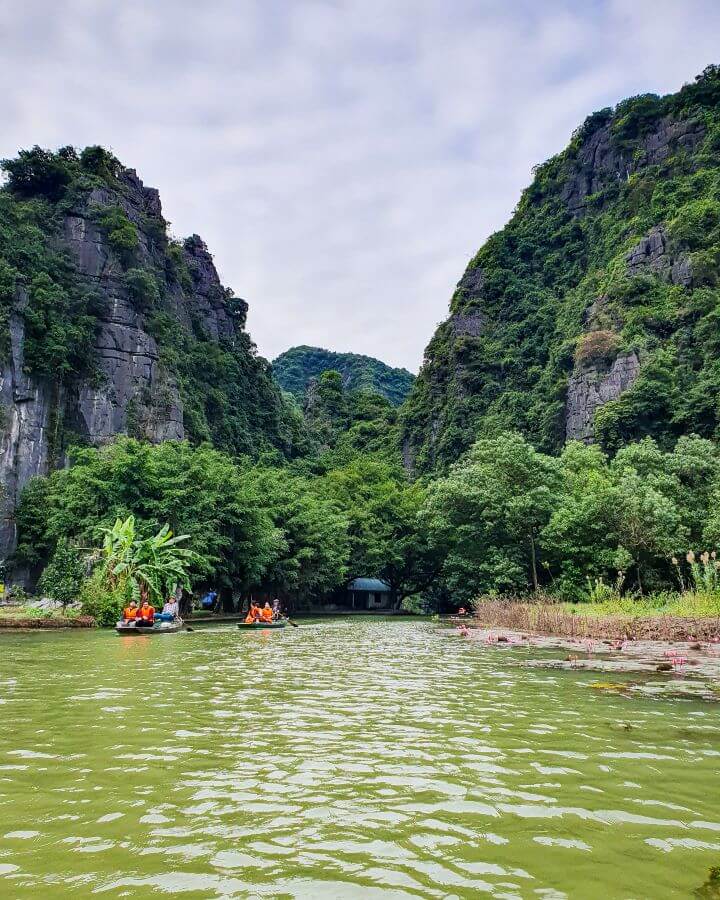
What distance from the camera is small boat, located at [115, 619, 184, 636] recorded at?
20.6 meters

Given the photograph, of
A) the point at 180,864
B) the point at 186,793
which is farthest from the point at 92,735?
the point at 180,864

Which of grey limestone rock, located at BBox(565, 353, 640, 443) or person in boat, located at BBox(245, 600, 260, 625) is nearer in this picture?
person in boat, located at BBox(245, 600, 260, 625)

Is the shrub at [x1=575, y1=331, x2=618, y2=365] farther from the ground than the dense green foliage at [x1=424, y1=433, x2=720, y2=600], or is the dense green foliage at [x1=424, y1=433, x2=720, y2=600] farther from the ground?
the shrub at [x1=575, y1=331, x2=618, y2=365]

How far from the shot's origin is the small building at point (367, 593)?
57.5 m

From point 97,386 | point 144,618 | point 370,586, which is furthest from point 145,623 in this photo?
point 370,586

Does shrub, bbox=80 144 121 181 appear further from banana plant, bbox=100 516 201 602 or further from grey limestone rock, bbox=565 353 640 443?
grey limestone rock, bbox=565 353 640 443

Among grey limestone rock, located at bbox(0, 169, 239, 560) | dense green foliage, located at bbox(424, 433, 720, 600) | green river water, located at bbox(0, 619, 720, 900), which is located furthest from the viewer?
grey limestone rock, located at bbox(0, 169, 239, 560)

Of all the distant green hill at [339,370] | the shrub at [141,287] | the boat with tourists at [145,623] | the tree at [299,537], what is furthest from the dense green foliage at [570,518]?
the distant green hill at [339,370]

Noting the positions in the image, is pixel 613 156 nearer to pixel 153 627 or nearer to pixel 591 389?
pixel 591 389

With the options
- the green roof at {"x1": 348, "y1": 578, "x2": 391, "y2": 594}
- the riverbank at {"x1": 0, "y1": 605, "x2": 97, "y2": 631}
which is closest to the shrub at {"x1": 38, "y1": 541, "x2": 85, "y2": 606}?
the riverbank at {"x1": 0, "y1": 605, "x2": 97, "y2": 631}

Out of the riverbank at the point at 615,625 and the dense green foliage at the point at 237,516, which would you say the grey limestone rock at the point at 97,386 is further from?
the riverbank at the point at 615,625

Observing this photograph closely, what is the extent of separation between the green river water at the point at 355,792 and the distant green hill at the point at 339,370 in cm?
11498

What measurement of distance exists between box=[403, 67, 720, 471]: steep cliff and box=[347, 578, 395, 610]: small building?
21.4 m

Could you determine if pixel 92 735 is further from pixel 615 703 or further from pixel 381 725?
pixel 615 703
